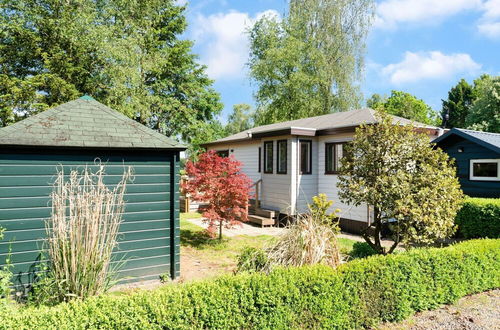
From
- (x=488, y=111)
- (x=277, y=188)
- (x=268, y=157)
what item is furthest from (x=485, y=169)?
(x=488, y=111)

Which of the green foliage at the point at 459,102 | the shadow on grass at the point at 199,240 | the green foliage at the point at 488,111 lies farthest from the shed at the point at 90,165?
the green foliage at the point at 459,102

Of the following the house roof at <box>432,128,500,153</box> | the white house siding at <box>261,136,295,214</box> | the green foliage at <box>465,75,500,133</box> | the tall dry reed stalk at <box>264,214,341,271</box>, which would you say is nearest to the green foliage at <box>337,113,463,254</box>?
the tall dry reed stalk at <box>264,214,341,271</box>

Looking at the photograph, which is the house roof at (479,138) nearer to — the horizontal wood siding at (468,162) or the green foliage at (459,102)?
the horizontal wood siding at (468,162)

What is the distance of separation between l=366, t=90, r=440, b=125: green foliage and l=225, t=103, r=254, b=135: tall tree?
1956cm

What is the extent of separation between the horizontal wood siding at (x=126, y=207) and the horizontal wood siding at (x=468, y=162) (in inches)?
415

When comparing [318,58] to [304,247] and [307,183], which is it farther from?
[304,247]

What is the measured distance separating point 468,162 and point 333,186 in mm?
5175

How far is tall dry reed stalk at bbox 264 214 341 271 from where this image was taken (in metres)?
4.59

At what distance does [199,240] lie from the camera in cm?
948

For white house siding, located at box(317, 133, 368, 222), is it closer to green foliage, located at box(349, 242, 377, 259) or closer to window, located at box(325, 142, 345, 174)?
window, located at box(325, 142, 345, 174)

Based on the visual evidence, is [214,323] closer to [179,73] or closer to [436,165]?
[436,165]

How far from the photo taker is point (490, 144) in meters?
10.4

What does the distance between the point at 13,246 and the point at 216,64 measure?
83.5 feet

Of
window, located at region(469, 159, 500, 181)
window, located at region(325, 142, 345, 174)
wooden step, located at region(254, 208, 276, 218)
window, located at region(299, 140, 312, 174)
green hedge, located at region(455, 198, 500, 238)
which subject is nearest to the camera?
green hedge, located at region(455, 198, 500, 238)
